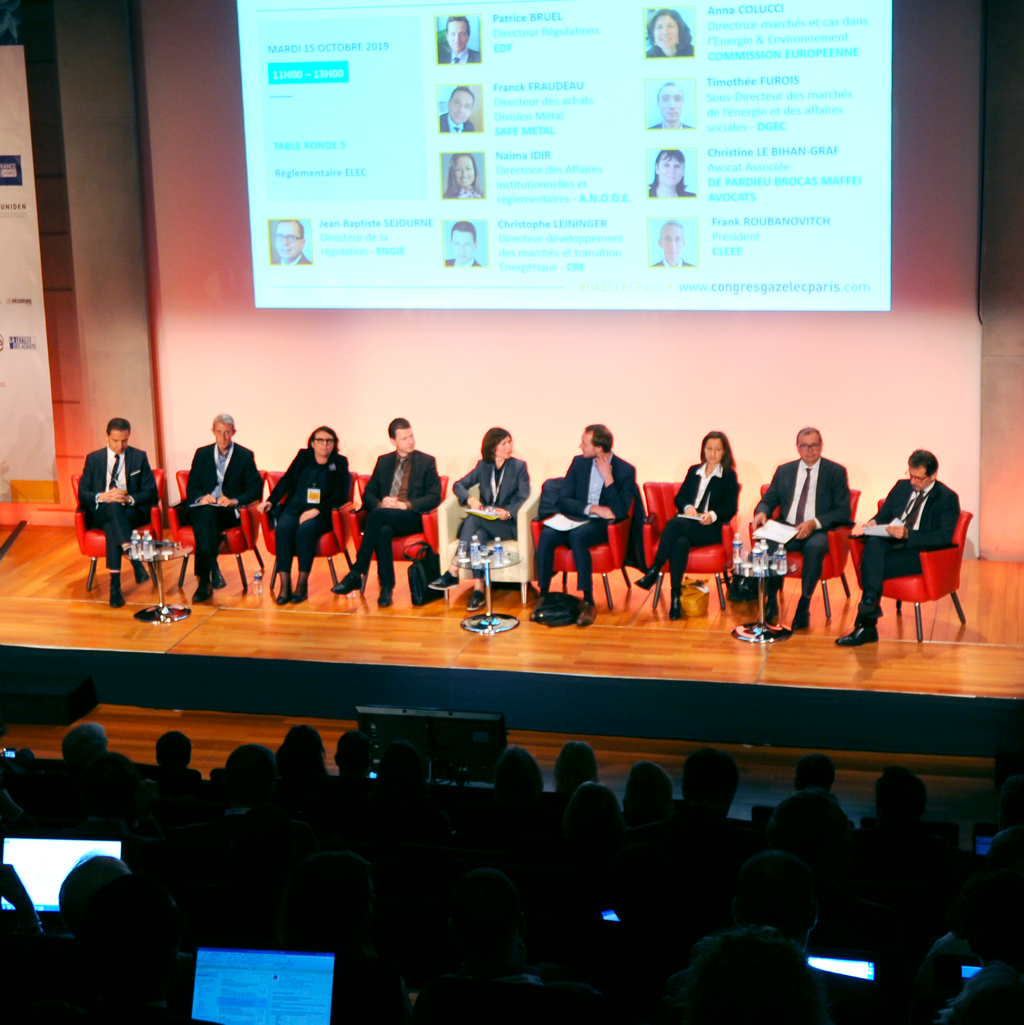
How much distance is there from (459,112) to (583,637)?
3.23 metres

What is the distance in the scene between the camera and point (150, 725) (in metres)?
6.23

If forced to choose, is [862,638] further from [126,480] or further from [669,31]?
[126,480]

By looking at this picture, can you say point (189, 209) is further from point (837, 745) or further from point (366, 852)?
point (366, 852)

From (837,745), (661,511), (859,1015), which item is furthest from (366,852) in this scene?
(661,511)

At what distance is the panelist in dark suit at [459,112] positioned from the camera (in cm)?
755

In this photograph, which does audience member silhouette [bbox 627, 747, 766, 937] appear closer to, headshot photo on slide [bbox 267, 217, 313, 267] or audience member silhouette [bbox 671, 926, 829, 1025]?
audience member silhouette [bbox 671, 926, 829, 1025]

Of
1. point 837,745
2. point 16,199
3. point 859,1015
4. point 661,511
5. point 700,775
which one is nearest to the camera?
point 859,1015

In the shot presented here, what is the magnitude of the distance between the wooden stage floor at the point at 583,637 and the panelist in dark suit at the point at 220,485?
316 mm

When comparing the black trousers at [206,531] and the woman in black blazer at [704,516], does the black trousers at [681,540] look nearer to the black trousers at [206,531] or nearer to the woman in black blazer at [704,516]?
the woman in black blazer at [704,516]

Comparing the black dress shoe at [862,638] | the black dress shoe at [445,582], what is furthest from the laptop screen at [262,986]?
the black dress shoe at [445,582]

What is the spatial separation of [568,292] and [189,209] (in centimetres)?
263

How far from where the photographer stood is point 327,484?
7.42 metres

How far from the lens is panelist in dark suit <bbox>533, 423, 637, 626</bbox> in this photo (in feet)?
22.8

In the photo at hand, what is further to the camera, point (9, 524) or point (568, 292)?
point (9, 524)
